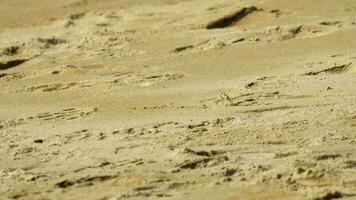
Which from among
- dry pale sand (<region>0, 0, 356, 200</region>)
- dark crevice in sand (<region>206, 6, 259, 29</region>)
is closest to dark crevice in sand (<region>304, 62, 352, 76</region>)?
dry pale sand (<region>0, 0, 356, 200</region>)

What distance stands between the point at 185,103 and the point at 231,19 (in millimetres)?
2307

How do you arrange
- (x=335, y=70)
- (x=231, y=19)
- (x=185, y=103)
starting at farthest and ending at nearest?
A: (x=231, y=19) < (x=335, y=70) < (x=185, y=103)

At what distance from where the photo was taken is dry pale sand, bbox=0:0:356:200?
350 cm

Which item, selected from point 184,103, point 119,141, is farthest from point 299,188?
point 184,103

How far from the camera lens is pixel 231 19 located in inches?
271

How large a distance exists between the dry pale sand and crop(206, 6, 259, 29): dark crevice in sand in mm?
15

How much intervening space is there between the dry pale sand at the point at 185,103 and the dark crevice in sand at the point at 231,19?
0.02 meters

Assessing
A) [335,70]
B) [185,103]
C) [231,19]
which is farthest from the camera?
[231,19]

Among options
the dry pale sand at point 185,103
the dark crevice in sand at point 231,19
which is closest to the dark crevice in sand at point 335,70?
the dry pale sand at point 185,103

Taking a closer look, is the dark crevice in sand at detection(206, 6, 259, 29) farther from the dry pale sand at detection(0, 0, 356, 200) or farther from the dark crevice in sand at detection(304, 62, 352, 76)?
the dark crevice in sand at detection(304, 62, 352, 76)

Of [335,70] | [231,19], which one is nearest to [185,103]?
[335,70]

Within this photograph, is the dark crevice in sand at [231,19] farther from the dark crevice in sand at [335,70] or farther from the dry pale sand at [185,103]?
the dark crevice in sand at [335,70]

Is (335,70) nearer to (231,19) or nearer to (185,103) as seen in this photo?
(185,103)

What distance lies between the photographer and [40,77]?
582 centimetres
